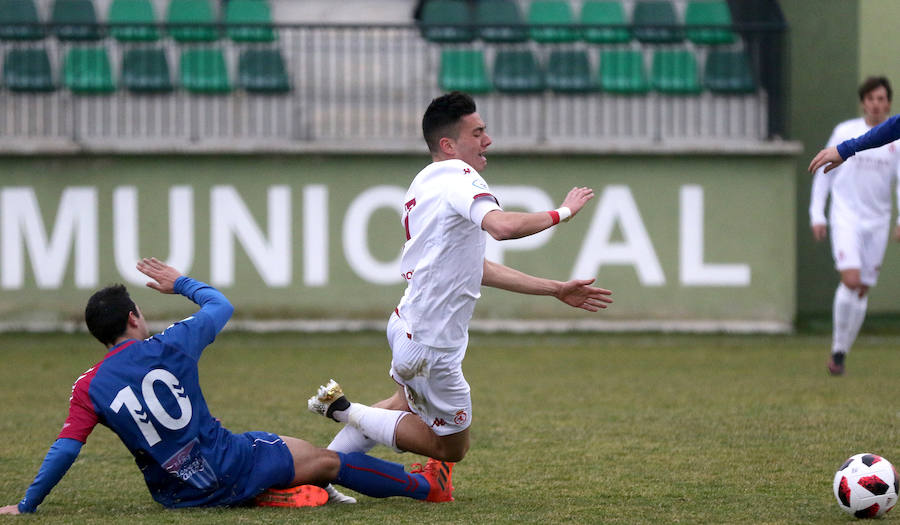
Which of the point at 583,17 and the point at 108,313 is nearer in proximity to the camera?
the point at 108,313

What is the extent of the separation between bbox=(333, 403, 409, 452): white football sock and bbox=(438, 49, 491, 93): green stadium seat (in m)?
9.44

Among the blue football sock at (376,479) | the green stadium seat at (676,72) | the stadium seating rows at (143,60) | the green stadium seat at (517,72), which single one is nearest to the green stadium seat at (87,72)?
the stadium seating rows at (143,60)

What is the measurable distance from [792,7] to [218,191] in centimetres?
737

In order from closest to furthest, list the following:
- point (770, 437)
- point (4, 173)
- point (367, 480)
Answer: point (367, 480), point (770, 437), point (4, 173)

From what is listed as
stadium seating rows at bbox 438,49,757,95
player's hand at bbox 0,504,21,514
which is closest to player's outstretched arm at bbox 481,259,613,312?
player's hand at bbox 0,504,21,514

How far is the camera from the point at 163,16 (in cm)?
1542

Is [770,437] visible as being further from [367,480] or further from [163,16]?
[163,16]

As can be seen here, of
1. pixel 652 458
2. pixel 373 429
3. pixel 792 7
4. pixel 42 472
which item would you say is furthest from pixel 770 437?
pixel 792 7

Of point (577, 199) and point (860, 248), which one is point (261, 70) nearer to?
point (860, 248)

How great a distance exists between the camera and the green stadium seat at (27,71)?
13.6m

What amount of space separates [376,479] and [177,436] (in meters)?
0.84

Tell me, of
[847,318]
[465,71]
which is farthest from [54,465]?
[465,71]

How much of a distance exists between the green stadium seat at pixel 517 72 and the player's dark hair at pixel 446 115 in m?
9.28

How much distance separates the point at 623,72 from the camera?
554 inches
